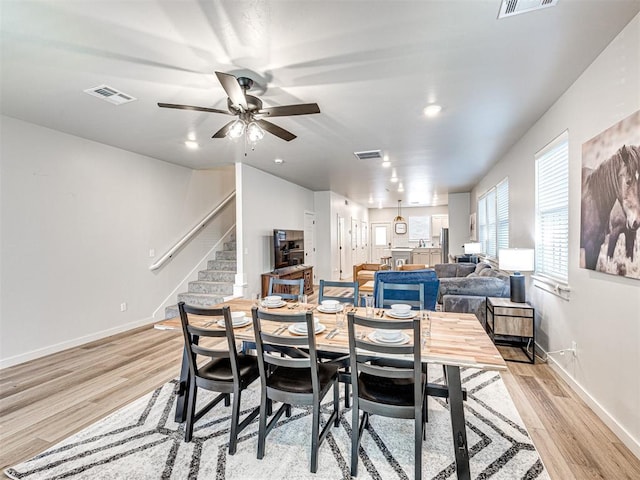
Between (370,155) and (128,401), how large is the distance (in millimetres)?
4452

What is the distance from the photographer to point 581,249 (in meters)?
2.59

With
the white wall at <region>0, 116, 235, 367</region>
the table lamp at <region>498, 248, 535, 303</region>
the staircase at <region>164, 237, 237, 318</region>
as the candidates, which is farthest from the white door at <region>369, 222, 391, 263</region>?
the table lamp at <region>498, 248, 535, 303</region>

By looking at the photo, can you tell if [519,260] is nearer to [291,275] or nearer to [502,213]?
[502,213]

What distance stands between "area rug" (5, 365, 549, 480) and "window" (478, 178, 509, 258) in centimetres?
359

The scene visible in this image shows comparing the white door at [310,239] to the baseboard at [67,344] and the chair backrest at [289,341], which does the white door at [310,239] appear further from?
the chair backrest at [289,341]

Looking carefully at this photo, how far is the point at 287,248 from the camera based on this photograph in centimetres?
676

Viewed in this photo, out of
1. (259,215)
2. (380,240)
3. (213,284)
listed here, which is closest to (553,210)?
(259,215)

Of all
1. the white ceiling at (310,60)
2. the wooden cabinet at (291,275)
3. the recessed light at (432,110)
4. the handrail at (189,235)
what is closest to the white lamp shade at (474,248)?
the white ceiling at (310,60)

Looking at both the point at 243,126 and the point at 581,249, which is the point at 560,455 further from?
the point at 243,126

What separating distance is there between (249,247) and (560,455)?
16.1ft

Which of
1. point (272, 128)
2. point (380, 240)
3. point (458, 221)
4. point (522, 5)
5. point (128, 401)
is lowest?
point (128, 401)

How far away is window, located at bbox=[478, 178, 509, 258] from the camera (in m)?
5.25

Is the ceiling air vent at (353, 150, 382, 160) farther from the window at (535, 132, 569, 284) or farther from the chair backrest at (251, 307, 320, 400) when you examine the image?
the chair backrest at (251, 307, 320, 400)

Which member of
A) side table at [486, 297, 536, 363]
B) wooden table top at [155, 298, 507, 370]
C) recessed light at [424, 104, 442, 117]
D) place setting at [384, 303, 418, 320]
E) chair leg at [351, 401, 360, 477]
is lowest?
chair leg at [351, 401, 360, 477]
